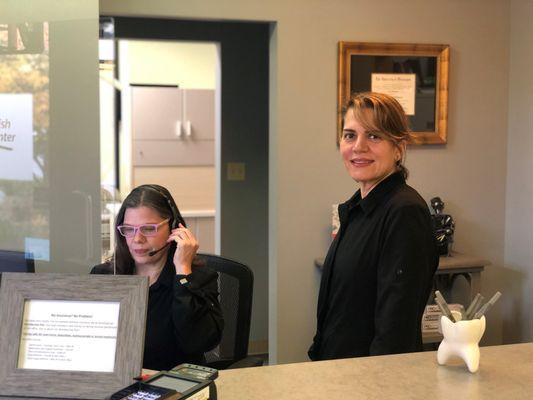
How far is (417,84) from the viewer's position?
10.6ft

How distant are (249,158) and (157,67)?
7.49 feet

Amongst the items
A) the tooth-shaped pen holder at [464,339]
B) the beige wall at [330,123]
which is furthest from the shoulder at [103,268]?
the beige wall at [330,123]

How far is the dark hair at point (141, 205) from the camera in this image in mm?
1809

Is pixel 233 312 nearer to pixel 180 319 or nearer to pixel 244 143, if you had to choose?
pixel 180 319

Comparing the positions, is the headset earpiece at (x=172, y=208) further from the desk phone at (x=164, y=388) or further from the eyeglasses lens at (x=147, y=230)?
the desk phone at (x=164, y=388)

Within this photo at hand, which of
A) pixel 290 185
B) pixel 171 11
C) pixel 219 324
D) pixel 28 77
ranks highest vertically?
pixel 171 11

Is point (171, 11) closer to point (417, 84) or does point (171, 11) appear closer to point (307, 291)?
point (417, 84)

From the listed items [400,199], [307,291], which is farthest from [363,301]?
[307,291]

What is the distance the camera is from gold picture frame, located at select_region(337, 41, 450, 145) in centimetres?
316

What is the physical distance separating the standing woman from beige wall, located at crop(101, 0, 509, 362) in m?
1.33

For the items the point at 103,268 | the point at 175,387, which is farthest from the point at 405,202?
the point at 103,268

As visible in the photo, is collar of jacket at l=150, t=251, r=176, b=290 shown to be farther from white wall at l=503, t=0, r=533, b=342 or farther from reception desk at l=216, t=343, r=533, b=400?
white wall at l=503, t=0, r=533, b=342

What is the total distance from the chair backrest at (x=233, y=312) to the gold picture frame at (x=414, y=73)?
133cm

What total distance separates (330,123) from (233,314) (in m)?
1.41
